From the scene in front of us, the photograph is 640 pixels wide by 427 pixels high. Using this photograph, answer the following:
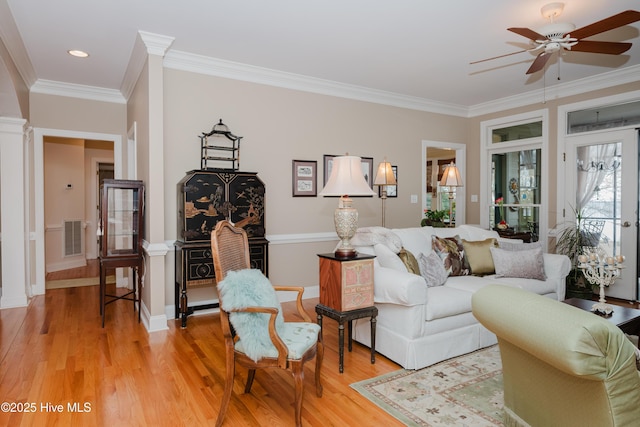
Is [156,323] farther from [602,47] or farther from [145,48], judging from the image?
[602,47]

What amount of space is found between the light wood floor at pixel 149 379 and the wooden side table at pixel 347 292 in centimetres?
38

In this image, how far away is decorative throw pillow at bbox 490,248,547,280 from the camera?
12.0 ft

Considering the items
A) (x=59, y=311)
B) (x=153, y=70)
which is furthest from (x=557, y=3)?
(x=59, y=311)

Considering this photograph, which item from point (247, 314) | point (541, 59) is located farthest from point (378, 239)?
point (541, 59)

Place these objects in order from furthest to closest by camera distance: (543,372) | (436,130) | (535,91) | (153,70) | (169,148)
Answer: (436,130)
(535,91)
(169,148)
(153,70)
(543,372)

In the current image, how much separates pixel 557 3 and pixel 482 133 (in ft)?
11.0

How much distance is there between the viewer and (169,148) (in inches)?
157

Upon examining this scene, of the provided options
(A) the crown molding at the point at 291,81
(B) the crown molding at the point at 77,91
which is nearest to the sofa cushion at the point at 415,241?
(A) the crown molding at the point at 291,81

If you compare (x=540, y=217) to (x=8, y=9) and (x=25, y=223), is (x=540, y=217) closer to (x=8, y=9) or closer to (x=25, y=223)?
(x=8, y=9)

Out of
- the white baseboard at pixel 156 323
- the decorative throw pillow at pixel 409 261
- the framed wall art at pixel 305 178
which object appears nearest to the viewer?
the decorative throw pillow at pixel 409 261

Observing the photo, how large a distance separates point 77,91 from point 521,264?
5.69 metres

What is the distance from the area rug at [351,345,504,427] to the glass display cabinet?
8.87 feet

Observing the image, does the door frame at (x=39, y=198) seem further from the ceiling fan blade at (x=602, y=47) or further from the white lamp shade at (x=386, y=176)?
the ceiling fan blade at (x=602, y=47)

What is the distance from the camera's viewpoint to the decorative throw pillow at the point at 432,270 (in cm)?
333
